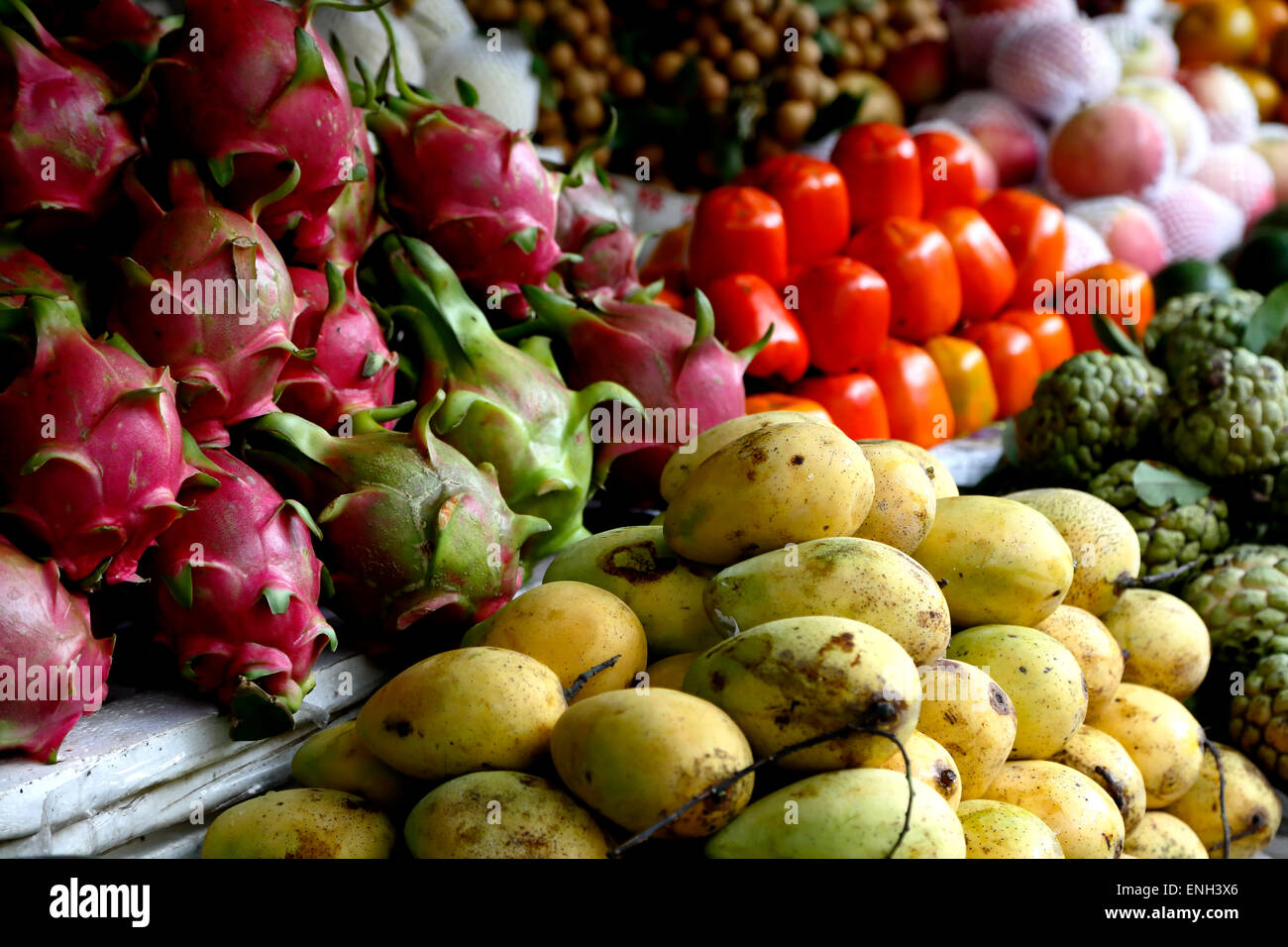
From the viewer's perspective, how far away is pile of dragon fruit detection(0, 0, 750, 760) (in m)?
1.18

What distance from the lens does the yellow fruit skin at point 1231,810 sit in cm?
178

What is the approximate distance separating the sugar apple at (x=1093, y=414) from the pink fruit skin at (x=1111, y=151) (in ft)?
5.79

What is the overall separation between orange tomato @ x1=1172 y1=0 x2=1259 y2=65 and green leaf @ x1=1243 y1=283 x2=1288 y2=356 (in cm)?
297

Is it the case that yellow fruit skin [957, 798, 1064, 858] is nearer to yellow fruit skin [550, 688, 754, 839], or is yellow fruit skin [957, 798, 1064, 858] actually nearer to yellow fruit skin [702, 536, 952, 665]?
yellow fruit skin [702, 536, 952, 665]

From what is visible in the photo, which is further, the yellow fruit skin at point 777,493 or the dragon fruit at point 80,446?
the yellow fruit skin at point 777,493

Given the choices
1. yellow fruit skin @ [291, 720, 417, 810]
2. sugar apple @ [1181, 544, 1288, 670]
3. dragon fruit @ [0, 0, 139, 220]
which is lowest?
sugar apple @ [1181, 544, 1288, 670]

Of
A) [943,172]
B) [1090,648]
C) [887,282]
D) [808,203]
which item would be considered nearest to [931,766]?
[1090,648]

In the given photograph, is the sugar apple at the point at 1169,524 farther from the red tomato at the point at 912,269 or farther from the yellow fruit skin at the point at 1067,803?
the yellow fruit skin at the point at 1067,803

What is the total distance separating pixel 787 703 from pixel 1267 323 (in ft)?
7.30

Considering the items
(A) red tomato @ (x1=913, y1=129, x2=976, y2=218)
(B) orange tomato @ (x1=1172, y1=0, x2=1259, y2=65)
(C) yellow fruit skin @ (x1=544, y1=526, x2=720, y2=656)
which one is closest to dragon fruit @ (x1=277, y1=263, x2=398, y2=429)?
(C) yellow fruit skin @ (x1=544, y1=526, x2=720, y2=656)

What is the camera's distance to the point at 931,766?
3.77ft

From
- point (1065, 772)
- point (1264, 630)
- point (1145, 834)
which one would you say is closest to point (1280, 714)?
point (1264, 630)

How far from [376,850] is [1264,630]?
5.78 feet

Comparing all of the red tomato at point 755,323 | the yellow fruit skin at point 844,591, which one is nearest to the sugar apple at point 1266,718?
the yellow fruit skin at point 844,591
